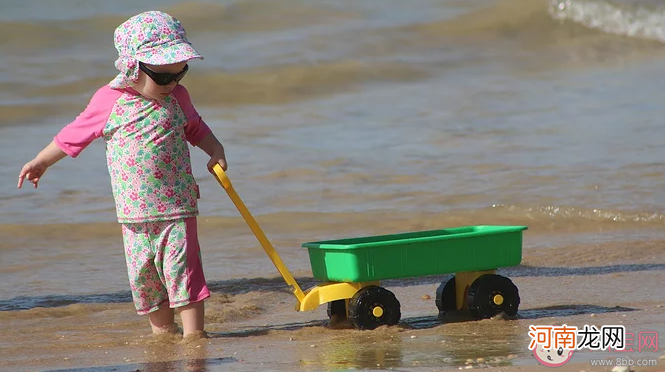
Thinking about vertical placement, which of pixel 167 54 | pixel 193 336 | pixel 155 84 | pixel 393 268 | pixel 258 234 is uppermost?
pixel 167 54

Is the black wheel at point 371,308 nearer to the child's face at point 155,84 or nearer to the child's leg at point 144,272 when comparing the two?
the child's leg at point 144,272

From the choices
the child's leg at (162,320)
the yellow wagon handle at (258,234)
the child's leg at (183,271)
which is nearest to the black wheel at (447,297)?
the yellow wagon handle at (258,234)

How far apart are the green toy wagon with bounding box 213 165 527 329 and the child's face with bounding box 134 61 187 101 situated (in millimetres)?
362

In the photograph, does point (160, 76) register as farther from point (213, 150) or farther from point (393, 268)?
point (393, 268)

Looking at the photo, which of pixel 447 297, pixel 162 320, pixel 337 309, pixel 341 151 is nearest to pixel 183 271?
pixel 162 320

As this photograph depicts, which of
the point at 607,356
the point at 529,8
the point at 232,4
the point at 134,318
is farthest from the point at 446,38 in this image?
the point at 607,356

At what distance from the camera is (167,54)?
12.9ft

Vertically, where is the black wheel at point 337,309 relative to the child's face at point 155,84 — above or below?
below

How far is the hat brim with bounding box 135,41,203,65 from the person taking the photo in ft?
12.8

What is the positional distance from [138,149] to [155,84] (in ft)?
0.85

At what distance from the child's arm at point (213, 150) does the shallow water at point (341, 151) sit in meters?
0.69

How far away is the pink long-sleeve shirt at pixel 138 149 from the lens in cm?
402

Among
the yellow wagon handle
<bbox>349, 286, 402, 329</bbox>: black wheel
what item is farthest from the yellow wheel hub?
the yellow wagon handle

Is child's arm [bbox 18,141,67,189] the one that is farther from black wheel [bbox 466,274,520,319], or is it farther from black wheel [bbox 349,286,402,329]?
black wheel [bbox 466,274,520,319]
